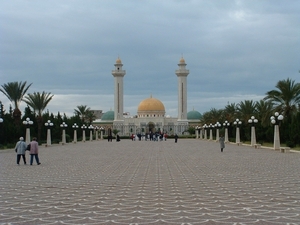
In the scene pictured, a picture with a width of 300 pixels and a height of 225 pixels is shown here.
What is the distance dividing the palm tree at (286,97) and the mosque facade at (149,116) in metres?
65.0

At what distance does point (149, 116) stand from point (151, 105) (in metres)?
3.04

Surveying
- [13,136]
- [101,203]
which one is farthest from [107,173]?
[13,136]

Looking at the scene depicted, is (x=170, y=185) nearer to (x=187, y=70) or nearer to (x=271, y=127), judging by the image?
(x=271, y=127)

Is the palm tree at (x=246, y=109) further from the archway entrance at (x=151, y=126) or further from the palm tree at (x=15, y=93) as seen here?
the archway entrance at (x=151, y=126)

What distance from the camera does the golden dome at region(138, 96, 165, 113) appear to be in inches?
4626

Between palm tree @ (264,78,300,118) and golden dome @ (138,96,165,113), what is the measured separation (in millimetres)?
82200

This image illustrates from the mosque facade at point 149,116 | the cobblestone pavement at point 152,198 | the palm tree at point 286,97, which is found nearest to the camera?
the cobblestone pavement at point 152,198

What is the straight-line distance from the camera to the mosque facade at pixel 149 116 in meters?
104

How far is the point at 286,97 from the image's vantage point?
34.3 m

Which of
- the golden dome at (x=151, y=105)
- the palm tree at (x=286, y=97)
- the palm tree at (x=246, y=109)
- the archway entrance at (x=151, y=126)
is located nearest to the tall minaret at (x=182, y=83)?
the archway entrance at (x=151, y=126)

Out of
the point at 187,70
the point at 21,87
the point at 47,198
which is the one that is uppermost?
the point at 187,70

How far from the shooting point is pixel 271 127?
38219mm

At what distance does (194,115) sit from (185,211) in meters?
111

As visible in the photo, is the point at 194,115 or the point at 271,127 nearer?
the point at 271,127
